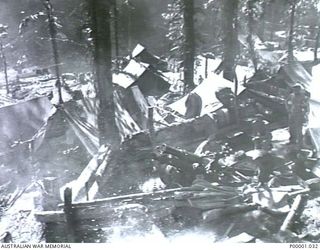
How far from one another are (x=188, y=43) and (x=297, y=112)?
92cm

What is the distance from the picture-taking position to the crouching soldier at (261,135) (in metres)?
2.73

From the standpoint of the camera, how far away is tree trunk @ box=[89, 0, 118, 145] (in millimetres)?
2701

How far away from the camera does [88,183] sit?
8.85 ft

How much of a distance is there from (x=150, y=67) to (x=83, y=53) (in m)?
0.49

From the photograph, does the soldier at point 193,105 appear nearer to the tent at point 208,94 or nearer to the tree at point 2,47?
the tent at point 208,94

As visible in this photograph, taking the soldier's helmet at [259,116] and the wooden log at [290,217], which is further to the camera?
the soldier's helmet at [259,116]

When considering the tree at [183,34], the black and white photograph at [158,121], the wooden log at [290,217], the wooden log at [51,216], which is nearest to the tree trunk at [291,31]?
the black and white photograph at [158,121]

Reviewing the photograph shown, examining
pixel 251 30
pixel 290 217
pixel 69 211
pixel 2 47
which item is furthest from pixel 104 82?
pixel 290 217

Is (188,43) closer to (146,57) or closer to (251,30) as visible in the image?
(146,57)

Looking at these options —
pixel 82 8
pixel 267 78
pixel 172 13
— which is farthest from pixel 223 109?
pixel 82 8

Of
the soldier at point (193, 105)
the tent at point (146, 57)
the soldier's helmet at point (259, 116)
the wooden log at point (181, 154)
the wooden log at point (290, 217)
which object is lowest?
the wooden log at point (290, 217)

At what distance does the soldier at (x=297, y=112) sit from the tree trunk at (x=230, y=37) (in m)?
0.46

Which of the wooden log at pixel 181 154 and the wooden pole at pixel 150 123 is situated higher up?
the wooden pole at pixel 150 123

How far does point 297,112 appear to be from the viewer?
2711 mm
